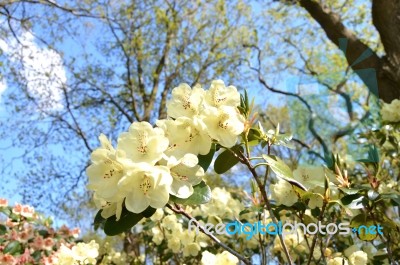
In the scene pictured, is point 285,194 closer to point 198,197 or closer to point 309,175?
point 309,175

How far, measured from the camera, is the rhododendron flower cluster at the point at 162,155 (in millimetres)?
837

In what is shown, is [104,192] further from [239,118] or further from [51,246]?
[51,246]

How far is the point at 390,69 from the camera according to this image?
365cm

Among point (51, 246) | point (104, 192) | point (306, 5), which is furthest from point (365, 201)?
point (306, 5)

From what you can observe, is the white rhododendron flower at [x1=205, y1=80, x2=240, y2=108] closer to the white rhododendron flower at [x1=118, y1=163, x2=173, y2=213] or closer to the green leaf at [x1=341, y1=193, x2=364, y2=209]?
the white rhododendron flower at [x1=118, y1=163, x2=173, y2=213]

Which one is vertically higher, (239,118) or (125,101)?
(125,101)

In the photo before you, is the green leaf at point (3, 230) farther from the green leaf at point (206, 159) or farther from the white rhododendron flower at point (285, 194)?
the green leaf at point (206, 159)

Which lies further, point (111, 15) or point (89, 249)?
point (111, 15)

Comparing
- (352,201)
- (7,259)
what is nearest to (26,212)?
(7,259)

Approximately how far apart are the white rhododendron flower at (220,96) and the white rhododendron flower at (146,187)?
0.80ft

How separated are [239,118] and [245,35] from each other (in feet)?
28.5

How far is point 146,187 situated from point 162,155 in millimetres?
71

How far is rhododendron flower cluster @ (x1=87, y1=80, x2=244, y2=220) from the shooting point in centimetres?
84

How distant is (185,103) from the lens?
0.99m
